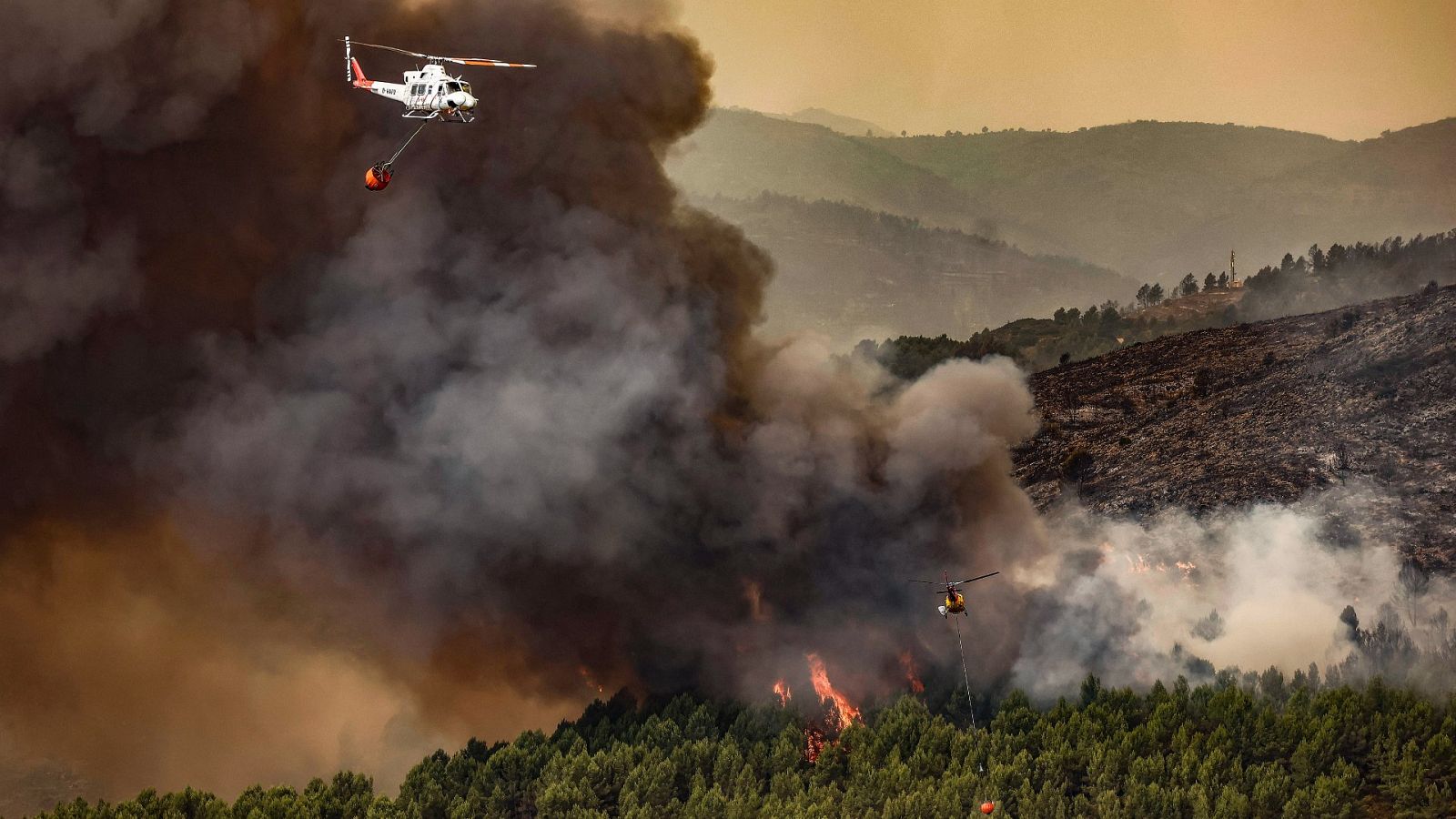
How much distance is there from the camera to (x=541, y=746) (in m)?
74.2

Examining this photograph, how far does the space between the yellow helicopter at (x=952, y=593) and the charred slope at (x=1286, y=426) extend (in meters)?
24.6

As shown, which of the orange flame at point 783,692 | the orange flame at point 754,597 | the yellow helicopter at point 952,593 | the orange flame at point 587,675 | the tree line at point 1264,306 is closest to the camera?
the yellow helicopter at point 952,593

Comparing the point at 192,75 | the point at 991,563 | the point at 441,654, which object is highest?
the point at 192,75

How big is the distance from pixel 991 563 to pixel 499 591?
89.0ft

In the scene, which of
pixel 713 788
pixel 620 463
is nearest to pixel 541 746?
pixel 713 788

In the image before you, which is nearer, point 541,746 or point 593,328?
point 541,746

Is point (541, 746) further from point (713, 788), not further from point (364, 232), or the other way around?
point (364, 232)

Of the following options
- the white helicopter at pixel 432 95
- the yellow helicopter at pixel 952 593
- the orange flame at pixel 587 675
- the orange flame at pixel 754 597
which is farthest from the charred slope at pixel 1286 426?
the white helicopter at pixel 432 95

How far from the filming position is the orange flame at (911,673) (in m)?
79.0

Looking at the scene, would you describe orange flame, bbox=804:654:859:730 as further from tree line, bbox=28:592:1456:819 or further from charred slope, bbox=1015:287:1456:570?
charred slope, bbox=1015:287:1456:570

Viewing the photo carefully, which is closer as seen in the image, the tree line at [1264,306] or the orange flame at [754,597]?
the orange flame at [754,597]

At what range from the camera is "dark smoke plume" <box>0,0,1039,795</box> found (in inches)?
Result: 3150

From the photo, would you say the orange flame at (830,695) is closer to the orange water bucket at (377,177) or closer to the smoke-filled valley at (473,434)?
the smoke-filled valley at (473,434)

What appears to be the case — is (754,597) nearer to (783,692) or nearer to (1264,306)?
(783,692)
